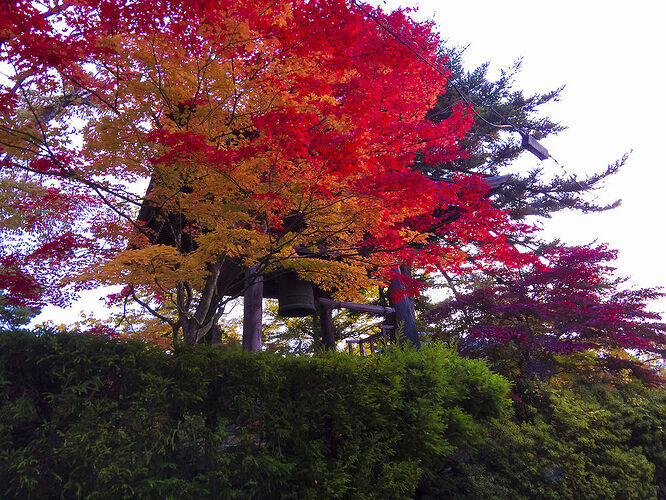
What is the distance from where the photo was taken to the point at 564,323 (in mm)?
8953

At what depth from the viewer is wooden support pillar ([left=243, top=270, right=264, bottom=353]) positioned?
739 centimetres

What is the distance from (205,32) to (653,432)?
9.28 meters

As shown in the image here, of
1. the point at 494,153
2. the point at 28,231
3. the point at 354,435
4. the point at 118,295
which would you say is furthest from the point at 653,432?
the point at 28,231

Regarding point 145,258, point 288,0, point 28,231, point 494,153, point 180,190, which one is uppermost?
point 494,153

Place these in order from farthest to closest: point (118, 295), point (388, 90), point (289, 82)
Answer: point (118, 295), point (388, 90), point (289, 82)

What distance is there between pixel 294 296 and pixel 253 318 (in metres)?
1.02

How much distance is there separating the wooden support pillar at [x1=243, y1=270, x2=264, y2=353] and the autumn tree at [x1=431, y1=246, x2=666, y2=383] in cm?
500

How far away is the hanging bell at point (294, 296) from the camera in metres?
8.07

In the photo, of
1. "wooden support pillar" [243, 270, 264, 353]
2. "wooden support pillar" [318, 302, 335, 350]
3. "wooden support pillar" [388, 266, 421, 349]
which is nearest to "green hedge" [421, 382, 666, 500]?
"wooden support pillar" [388, 266, 421, 349]

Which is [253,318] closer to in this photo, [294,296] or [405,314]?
[294,296]

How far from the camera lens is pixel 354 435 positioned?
12.5 ft

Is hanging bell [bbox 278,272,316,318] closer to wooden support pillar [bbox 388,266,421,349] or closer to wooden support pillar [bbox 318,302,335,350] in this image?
wooden support pillar [bbox 318,302,335,350]

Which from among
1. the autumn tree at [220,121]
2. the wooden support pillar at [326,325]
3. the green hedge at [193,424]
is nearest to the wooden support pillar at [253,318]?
the autumn tree at [220,121]

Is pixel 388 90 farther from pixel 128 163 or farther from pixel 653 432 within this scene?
pixel 653 432
